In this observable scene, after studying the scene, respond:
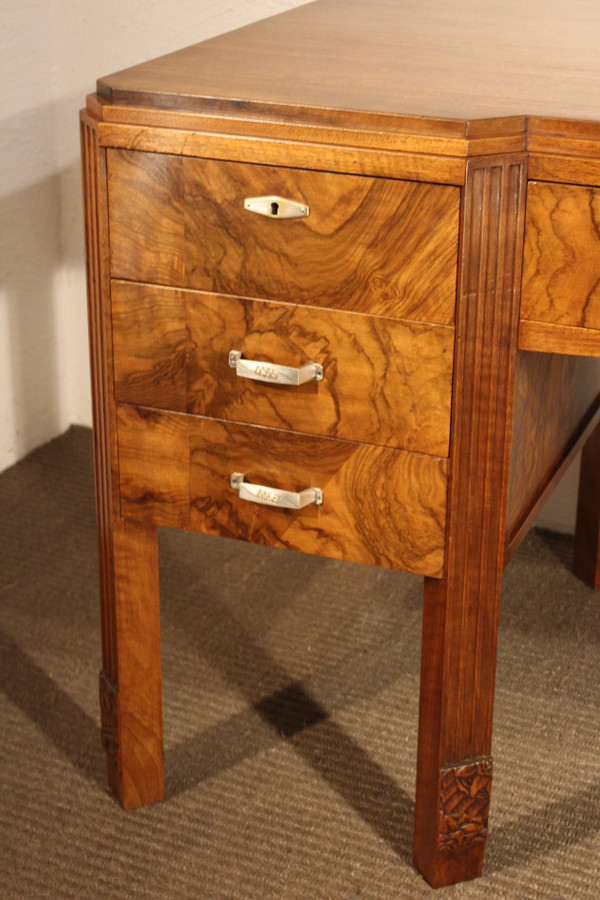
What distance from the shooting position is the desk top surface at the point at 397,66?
0.88 meters

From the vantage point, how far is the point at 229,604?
150cm

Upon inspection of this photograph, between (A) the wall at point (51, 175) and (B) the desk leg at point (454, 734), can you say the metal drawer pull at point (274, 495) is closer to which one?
(B) the desk leg at point (454, 734)

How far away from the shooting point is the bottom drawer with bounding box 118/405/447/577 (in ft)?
3.09

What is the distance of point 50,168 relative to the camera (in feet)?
6.06

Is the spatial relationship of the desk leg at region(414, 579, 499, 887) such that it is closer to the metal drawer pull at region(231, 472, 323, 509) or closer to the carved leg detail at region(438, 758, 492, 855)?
the carved leg detail at region(438, 758, 492, 855)

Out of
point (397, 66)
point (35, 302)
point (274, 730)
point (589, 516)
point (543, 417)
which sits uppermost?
point (397, 66)

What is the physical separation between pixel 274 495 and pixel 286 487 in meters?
0.01

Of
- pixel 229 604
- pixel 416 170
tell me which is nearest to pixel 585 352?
pixel 416 170

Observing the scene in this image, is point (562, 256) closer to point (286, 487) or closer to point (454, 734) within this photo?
point (286, 487)

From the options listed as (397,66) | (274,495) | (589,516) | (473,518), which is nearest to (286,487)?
(274,495)

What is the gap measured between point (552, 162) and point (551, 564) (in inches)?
33.7

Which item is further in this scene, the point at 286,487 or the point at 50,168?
the point at 50,168

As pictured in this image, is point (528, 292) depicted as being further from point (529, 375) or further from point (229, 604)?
point (229, 604)

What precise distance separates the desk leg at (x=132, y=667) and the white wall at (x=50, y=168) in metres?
0.81
